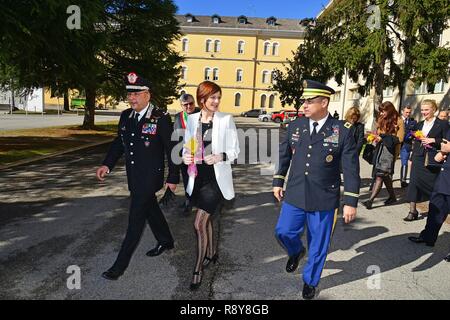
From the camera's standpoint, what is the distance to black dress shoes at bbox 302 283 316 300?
346cm

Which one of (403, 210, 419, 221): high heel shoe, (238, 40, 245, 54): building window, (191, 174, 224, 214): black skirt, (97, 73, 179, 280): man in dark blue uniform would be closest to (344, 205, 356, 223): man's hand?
(191, 174, 224, 214): black skirt

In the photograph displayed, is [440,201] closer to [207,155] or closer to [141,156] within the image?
[207,155]

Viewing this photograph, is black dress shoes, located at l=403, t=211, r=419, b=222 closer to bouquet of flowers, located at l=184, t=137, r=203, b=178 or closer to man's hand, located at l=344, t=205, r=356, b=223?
man's hand, located at l=344, t=205, r=356, b=223

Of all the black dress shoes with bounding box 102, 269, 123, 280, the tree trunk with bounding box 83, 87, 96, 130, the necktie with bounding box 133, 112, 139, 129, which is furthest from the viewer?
the tree trunk with bounding box 83, 87, 96, 130

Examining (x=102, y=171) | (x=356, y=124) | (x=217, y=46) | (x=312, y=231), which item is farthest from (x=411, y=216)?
(x=217, y=46)

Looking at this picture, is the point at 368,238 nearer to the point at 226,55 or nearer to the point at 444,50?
the point at 444,50

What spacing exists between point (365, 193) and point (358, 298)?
5.17 meters

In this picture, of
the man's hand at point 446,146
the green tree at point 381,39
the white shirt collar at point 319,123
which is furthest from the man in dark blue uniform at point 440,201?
the green tree at point 381,39

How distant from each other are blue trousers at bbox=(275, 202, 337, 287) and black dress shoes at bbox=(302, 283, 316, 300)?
4 cm

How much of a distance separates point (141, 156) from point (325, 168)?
186 cm

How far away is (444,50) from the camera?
52.4 feet

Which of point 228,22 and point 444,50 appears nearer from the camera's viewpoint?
point 444,50

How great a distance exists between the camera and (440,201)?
16.3 feet

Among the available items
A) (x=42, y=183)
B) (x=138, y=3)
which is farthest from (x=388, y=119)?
(x=138, y=3)
